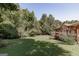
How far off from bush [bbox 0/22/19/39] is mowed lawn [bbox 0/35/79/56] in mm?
75

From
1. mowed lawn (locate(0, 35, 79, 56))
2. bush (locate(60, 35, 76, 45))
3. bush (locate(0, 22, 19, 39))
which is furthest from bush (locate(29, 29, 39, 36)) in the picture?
bush (locate(60, 35, 76, 45))

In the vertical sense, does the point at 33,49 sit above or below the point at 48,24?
below

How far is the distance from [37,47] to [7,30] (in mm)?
523

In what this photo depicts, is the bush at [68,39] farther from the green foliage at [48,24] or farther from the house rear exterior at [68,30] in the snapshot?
the green foliage at [48,24]

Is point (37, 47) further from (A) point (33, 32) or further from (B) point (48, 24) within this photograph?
(B) point (48, 24)

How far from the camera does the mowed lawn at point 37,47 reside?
156 inches

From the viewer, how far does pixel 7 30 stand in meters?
3.99

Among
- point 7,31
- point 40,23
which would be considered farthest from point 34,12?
point 7,31

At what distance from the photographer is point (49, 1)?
3.96 metres

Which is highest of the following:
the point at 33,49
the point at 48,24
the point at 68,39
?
the point at 48,24

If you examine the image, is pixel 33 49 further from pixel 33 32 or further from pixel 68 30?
pixel 68 30

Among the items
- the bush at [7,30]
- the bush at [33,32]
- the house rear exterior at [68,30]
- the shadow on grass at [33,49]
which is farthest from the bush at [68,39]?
the bush at [7,30]

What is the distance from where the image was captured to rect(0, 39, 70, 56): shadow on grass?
3.96m

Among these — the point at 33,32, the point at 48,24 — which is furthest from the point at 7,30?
the point at 48,24
